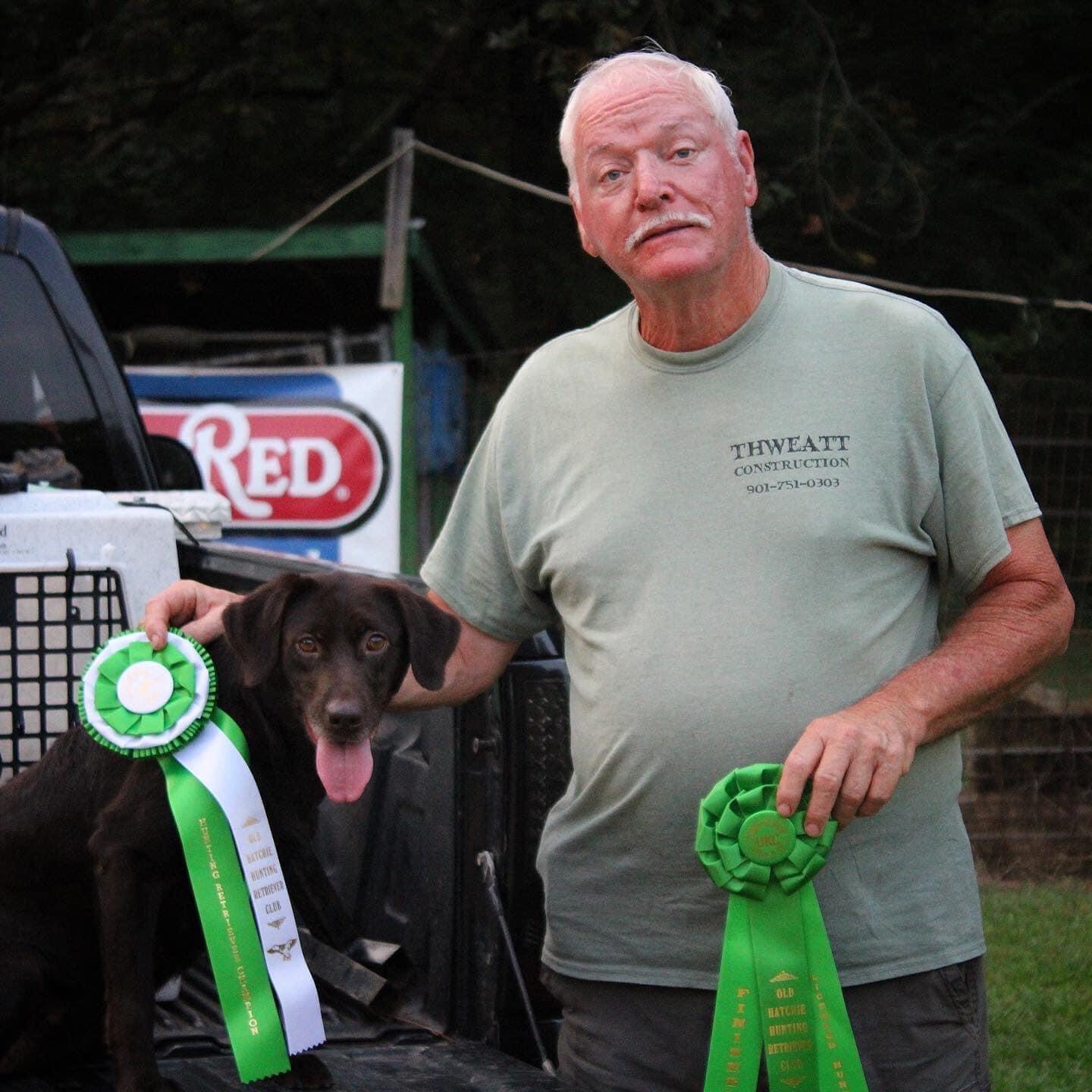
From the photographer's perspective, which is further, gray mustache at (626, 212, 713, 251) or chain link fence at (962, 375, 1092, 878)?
chain link fence at (962, 375, 1092, 878)

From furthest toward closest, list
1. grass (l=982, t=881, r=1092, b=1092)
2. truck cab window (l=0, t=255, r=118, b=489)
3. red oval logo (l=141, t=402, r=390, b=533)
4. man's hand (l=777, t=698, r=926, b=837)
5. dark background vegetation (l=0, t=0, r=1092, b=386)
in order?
dark background vegetation (l=0, t=0, r=1092, b=386) → red oval logo (l=141, t=402, r=390, b=533) → grass (l=982, t=881, r=1092, b=1092) → truck cab window (l=0, t=255, r=118, b=489) → man's hand (l=777, t=698, r=926, b=837)

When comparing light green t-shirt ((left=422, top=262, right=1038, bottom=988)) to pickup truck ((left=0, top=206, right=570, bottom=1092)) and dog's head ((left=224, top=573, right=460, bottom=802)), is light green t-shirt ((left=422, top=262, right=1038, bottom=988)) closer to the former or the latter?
pickup truck ((left=0, top=206, right=570, bottom=1092))

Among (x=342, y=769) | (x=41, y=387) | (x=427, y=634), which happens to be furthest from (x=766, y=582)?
(x=41, y=387)

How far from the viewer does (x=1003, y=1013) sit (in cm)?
500

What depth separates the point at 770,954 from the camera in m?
2.33

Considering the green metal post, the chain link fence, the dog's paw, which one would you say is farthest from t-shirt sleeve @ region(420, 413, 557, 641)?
the green metal post

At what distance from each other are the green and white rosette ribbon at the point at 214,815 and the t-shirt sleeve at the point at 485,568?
1.54 feet

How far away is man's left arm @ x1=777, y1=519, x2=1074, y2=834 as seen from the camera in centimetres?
221

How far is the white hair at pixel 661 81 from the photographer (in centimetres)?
265

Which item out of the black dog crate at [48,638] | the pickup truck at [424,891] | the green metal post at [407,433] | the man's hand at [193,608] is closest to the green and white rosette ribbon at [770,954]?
the pickup truck at [424,891]

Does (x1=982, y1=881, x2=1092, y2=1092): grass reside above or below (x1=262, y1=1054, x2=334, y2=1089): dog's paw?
below

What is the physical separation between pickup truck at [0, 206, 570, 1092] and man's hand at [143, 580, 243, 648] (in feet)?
1.04

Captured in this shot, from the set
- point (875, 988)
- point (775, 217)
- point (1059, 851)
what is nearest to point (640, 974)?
point (875, 988)

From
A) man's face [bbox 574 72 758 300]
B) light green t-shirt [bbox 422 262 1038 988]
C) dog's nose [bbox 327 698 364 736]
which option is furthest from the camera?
dog's nose [bbox 327 698 364 736]
